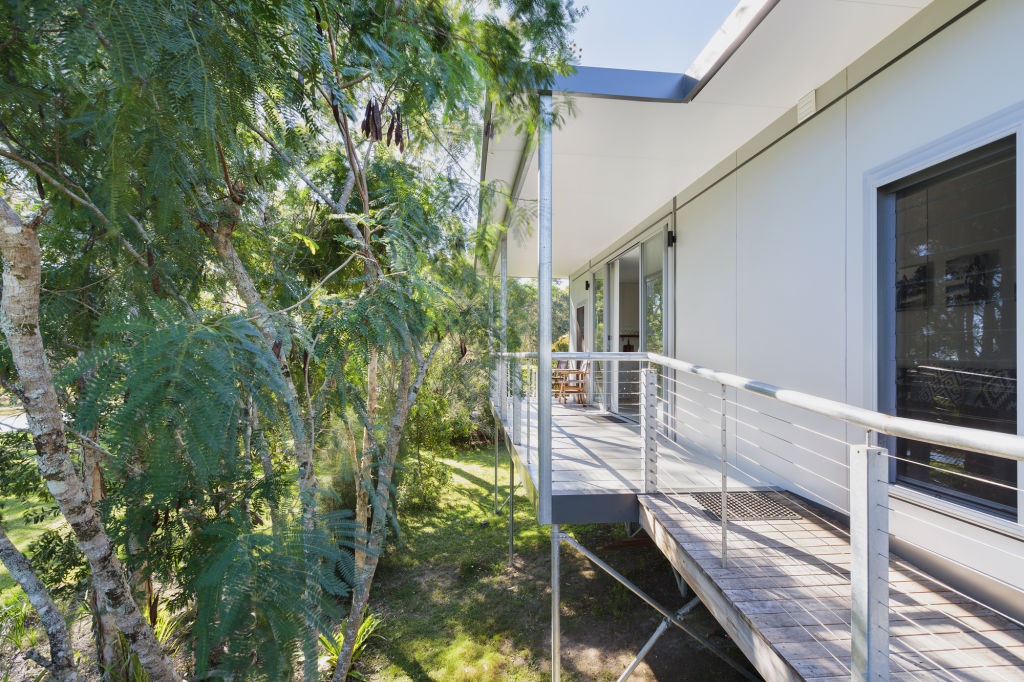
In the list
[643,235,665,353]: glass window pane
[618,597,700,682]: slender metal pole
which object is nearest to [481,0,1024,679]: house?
[618,597,700,682]: slender metal pole

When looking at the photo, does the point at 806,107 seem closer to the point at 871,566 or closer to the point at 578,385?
the point at 871,566

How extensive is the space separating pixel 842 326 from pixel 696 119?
1.85 meters

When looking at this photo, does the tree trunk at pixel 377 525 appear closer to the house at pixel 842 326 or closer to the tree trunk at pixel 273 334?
the tree trunk at pixel 273 334

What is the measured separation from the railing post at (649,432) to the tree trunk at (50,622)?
3.15 metres

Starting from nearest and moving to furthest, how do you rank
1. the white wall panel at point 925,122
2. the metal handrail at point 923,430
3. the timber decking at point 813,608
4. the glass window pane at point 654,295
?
the metal handrail at point 923,430, the timber decking at point 813,608, the white wall panel at point 925,122, the glass window pane at point 654,295

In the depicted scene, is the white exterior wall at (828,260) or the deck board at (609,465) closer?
the white exterior wall at (828,260)

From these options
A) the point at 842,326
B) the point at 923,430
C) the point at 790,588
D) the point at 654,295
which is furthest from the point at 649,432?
the point at 654,295

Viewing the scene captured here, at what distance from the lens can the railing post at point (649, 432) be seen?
10.6 ft

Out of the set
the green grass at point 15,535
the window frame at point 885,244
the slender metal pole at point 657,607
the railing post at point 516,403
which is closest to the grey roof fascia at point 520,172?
the railing post at point 516,403

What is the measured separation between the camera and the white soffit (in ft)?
8.14

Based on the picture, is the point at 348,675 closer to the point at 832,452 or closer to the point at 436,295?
the point at 436,295

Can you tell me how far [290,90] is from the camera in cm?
169

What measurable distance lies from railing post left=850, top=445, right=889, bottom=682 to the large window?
1281 mm

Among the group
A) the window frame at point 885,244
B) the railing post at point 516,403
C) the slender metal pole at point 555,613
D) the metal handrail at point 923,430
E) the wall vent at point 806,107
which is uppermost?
the wall vent at point 806,107
